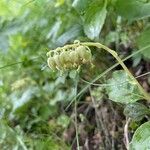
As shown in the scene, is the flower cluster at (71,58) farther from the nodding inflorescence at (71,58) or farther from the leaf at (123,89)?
the leaf at (123,89)

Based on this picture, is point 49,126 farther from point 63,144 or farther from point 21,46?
point 21,46

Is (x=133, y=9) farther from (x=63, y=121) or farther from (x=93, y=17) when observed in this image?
(x=63, y=121)

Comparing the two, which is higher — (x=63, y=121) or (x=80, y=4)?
(x=80, y=4)

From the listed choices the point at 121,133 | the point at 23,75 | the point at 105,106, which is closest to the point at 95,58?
the point at 105,106

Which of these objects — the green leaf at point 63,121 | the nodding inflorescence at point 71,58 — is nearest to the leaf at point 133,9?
the nodding inflorescence at point 71,58

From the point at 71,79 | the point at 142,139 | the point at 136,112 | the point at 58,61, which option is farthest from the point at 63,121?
the point at 58,61
